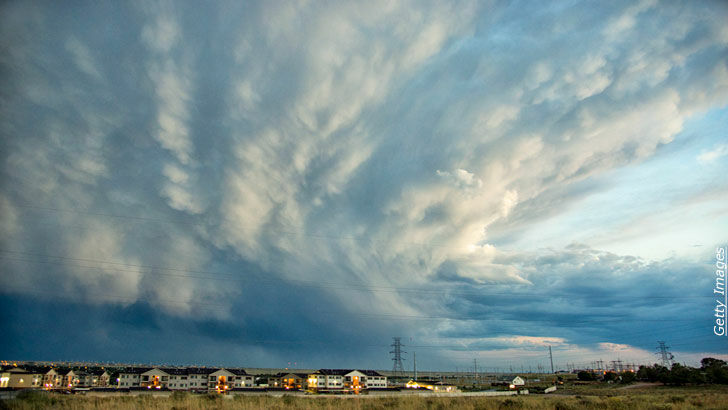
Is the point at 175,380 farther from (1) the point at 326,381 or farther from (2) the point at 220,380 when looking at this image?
(1) the point at 326,381

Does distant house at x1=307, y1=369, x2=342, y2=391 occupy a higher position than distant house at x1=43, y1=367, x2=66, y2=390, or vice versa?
distant house at x1=43, y1=367, x2=66, y2=390

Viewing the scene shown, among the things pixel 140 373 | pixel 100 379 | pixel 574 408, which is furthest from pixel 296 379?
pixel 574 408

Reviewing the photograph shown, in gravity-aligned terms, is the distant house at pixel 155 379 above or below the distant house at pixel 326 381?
above

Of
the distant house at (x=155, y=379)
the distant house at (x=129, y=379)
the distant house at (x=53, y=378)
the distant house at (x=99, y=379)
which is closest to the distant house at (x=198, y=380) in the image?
the distant house at (x=155, y=379)

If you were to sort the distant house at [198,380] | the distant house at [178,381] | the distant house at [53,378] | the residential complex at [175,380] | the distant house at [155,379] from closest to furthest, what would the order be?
the residential complex at [175,380] < the distant house at [53,378] < the distant house at [155,379] < the distant house at [178,381] < the distant house at [198,380]

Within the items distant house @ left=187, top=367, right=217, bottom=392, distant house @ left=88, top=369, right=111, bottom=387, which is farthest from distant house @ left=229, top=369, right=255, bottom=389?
distant house @ left=88, top=369, right=111, bottom=387

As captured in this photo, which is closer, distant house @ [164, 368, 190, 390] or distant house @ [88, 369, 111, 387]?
distant house @ [164, 368, 190, 390]

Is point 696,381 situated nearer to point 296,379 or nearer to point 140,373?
point 296,379

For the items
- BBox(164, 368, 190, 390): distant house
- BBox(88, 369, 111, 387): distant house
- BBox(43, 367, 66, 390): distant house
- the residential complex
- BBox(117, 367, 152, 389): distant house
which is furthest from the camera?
BBox(88, 369, 111, 387): distant house

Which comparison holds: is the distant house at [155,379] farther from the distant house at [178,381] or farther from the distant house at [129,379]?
the distant house at [129,379]

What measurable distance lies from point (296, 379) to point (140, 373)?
1886 inches

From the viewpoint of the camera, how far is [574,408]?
2895 centimetres

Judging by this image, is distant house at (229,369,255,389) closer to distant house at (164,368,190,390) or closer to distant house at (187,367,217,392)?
distant house at (187,367,217,392)

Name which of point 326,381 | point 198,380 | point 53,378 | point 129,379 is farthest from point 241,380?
point 53,378
